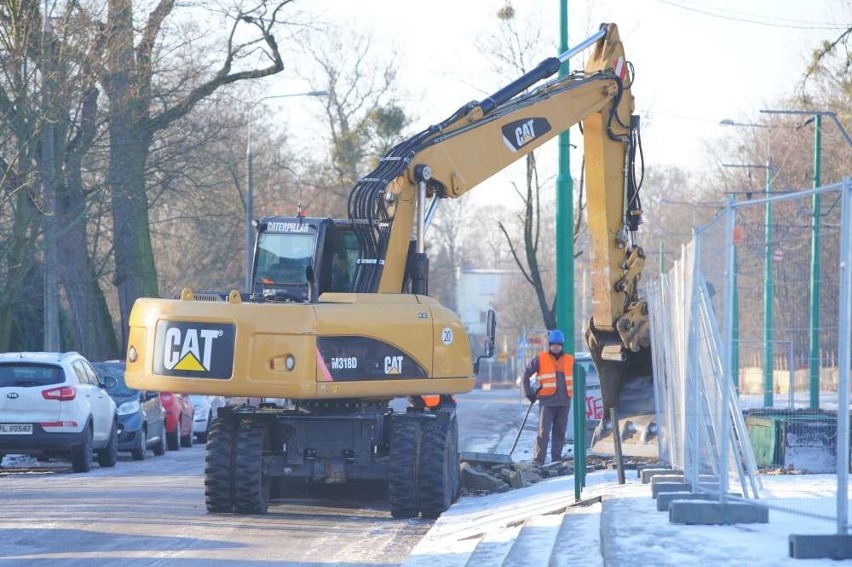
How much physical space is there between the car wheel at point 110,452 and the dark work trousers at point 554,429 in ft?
20.8

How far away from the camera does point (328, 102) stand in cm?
5356

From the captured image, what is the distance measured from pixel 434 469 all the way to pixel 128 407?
9.61m

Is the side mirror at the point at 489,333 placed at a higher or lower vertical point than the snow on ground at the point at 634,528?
higher

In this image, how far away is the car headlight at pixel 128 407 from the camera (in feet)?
72.8

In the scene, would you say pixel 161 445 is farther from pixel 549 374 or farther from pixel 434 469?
pixel 434 469

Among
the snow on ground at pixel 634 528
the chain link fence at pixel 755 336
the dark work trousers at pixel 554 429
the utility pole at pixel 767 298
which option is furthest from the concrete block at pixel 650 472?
the dark work trousers at pixel 554 429

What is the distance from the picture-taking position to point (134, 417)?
73.2 feet

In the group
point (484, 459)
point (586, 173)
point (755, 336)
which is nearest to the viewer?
point (755, 336)

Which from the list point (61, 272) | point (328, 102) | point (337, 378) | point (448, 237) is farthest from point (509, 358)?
point (337, 378)

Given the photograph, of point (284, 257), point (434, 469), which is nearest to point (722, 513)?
point (434, 469)

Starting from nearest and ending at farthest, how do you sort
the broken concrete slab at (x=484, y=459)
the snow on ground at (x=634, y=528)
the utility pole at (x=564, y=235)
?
the snow on ground at (x=634, y=528) → the utility pole at (x=564, y=235) → the broken concrete slab at (x=484, y=459)

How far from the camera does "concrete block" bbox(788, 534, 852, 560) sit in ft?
26.9

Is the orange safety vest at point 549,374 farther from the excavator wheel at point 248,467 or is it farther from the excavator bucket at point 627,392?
the excavator wheel at point 248,467

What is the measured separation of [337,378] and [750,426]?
557cm
